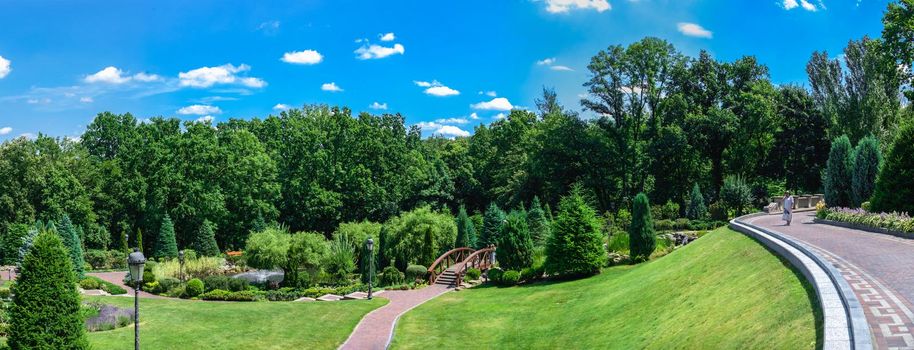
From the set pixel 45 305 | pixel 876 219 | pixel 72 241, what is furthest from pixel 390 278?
pixel 72 241

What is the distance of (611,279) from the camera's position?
2367 centimetres

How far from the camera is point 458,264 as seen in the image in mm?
32281

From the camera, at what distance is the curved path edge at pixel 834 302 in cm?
770

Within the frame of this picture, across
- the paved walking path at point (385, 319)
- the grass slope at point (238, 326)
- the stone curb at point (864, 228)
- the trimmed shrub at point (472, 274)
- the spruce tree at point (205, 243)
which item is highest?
the stone curb at point (864, 228)

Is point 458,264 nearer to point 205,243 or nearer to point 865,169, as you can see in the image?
point 865,169

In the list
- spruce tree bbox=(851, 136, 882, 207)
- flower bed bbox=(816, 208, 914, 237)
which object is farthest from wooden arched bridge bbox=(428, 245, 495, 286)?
spruce tree bbox=(851, 136, 882, 207)

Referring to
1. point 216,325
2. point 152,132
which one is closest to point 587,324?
point 216,325

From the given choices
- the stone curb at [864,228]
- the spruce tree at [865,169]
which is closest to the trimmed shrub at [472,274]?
the stone curb at [864,228]

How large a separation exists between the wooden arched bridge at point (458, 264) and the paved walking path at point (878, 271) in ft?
48.1

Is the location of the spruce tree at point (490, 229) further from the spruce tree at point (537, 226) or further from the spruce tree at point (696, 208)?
the spruce tree at point (696, 208)

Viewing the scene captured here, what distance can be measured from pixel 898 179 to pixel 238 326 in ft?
83.1

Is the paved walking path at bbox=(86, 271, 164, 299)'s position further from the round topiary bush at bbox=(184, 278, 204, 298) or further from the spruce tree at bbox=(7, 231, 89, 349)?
the spruce tree at bbox=(7, 231, 89, 349)

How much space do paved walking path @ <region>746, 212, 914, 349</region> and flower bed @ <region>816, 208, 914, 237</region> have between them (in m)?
0.49

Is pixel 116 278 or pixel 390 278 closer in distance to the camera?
pixel 390 278
